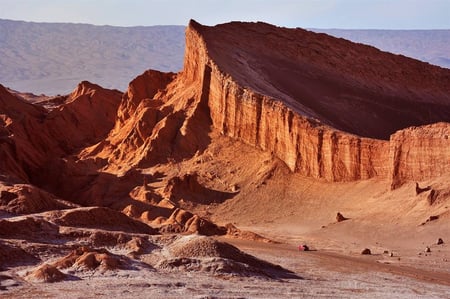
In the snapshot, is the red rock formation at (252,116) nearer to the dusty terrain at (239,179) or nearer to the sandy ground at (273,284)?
the dusty terrain at (239,179)

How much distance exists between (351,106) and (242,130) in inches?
323

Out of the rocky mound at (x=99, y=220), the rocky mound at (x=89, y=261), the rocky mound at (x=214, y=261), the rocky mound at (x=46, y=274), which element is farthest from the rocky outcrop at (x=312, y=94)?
the rocky mound at (x=46, y=274)

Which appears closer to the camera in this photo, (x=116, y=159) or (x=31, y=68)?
(x=116, y=159)

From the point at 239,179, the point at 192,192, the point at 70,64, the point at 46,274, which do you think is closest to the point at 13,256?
the point at 46,274

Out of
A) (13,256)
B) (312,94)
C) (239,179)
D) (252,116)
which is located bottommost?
(13,256)

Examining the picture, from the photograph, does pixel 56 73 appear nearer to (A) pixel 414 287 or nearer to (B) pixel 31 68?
(B) pixel 31 68

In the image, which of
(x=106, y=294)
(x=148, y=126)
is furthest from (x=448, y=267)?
(x=148, y=126)

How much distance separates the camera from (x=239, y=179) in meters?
39.9

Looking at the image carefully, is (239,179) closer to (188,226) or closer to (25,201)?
(188,226)

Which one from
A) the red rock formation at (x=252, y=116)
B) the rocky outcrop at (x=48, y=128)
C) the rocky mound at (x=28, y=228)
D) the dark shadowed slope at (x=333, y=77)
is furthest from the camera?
the dark shadowed slope at (x=333, y=77)

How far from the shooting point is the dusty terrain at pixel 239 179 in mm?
21641

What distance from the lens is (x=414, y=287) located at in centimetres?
2223

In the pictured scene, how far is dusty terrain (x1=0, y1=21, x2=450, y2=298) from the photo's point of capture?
852 inches

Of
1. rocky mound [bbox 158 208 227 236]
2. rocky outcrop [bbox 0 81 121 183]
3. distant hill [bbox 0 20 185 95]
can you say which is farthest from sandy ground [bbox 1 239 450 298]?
distant hill [bbox 0 20 185 95]
